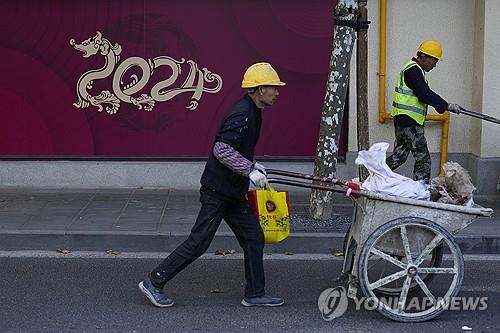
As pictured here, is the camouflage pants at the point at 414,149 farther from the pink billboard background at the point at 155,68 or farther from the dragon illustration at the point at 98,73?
the dragon illustration at the point at 98,73

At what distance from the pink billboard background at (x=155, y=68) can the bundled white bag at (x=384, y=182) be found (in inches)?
193

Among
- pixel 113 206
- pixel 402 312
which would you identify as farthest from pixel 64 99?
pixel 402 312

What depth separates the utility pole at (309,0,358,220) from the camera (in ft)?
30.9

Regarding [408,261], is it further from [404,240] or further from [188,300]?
[188,300]

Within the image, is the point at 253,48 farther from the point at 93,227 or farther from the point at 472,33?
the point at 93,227

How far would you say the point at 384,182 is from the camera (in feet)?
21.9

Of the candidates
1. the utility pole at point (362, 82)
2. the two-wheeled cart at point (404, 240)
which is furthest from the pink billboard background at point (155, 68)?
the two-wheeled cart at point (404, 240)

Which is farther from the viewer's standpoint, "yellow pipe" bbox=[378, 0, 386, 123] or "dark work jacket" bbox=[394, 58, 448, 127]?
"yellow pipe" bbox=[378, 0, 386, 123]

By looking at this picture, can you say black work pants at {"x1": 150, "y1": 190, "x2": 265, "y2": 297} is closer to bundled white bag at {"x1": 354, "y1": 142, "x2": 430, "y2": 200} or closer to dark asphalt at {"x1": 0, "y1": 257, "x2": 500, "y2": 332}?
dark asphalt at {"x1": 0, "y1": 257, "x2": 500, "y2": 332}

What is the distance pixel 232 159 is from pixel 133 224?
3205mm

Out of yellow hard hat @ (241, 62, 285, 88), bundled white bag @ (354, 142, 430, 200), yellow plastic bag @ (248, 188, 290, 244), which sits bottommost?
yellow plastic bag @ (248, 188, 290, 244)

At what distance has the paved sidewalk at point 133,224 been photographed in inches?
351

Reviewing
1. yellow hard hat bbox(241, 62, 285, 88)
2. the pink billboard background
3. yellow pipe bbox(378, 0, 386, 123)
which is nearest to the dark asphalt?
yellow hard hat bbox(241, 62, 285, 88)

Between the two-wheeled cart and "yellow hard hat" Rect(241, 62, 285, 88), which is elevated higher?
"yellow hard hat" Rect(241, 62, 285, 88)
